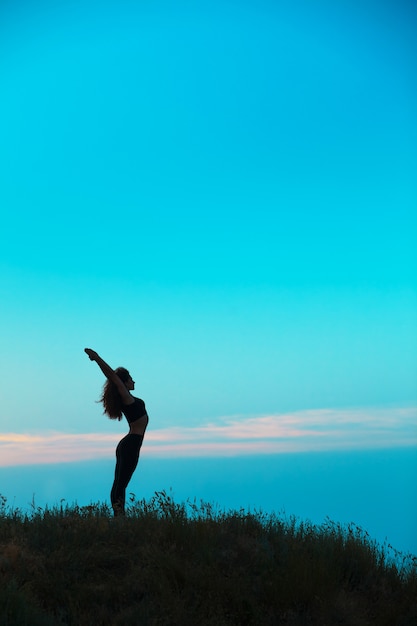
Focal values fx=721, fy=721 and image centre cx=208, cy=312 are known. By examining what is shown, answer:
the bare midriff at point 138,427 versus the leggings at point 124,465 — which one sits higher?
the bare midriff at point 138,427

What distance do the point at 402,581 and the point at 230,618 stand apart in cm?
324

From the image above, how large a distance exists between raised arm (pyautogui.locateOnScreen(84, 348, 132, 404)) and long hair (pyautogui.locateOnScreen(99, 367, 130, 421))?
165mm

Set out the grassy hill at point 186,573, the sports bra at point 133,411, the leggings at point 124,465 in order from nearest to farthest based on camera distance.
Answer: the grassy hill at point 186,573 → the leggings at point 124,465 → the sports bra at point 133,411

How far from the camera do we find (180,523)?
11.4 meters

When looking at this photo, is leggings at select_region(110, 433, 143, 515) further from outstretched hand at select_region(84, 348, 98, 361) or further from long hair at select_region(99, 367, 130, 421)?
outstretched hand at select_region(84, 348, 98, 361)

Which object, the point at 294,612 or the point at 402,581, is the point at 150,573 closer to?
the point at 294,612

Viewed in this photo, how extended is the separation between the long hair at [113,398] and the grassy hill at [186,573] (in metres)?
1.61

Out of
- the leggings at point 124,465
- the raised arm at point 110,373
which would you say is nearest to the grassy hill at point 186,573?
the leggings at point 124,465

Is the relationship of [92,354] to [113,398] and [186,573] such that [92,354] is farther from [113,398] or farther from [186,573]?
[186,573]

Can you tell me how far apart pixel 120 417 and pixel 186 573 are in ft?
10.3

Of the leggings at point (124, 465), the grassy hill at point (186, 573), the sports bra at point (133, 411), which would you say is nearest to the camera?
the grassy hill at point (186, 573)

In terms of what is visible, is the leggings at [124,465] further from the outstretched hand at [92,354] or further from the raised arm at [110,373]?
the outstretched hand at [92,354]

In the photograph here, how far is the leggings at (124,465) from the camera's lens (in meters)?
12.0

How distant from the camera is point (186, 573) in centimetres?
1002
